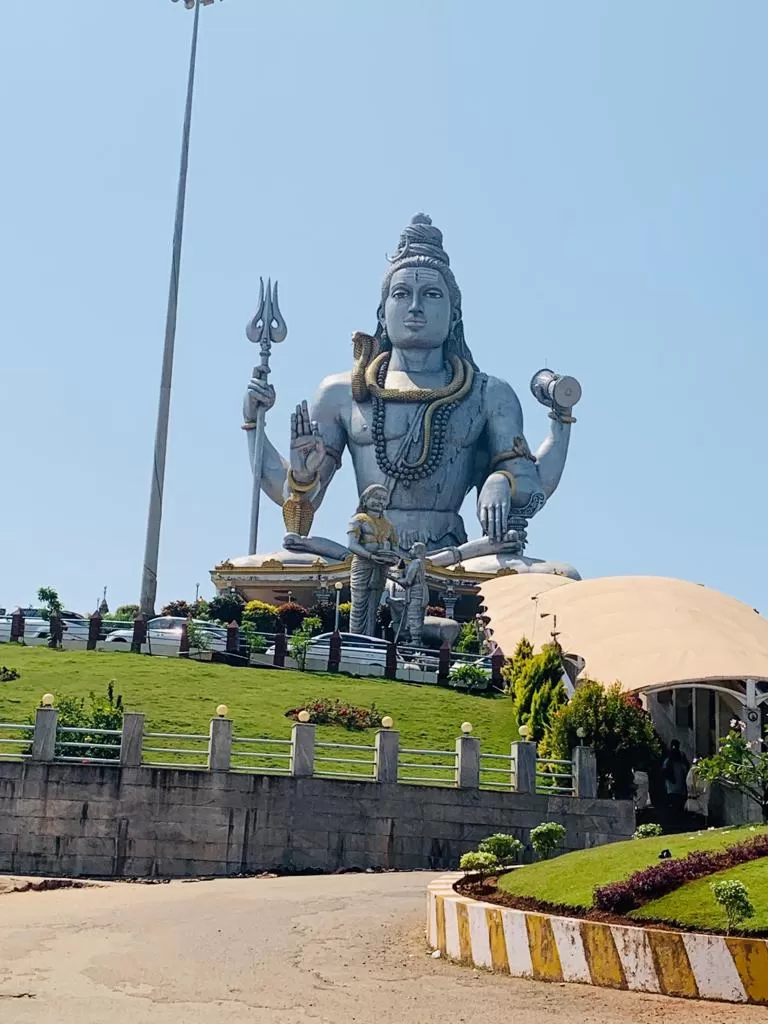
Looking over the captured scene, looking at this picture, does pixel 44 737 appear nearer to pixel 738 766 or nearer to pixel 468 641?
pixel 738 766

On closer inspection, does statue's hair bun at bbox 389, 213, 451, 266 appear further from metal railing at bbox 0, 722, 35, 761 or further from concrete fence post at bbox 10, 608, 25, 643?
metal railing at bbox 0, 722, 35, 761

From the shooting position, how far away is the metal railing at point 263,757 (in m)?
16.9

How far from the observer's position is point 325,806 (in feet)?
55.2

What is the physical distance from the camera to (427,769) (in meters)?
19.1

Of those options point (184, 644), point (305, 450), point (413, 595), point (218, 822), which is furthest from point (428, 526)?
point (218, 822)

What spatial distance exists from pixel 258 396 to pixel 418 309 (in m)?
5.77

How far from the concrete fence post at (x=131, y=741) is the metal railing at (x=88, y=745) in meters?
0.10

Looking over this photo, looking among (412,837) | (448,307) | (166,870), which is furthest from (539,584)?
(166,870)

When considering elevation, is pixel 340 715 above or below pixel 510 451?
below

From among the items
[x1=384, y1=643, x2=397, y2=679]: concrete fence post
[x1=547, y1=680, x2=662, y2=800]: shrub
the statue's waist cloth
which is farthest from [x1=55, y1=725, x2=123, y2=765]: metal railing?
the statue's waist cloth

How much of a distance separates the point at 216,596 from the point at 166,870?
2319cm

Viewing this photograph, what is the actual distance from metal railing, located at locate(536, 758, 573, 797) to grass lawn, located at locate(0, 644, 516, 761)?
1629 mm

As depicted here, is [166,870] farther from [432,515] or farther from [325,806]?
[432,515]

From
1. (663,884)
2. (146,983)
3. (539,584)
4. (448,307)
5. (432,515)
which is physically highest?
(448,307)
